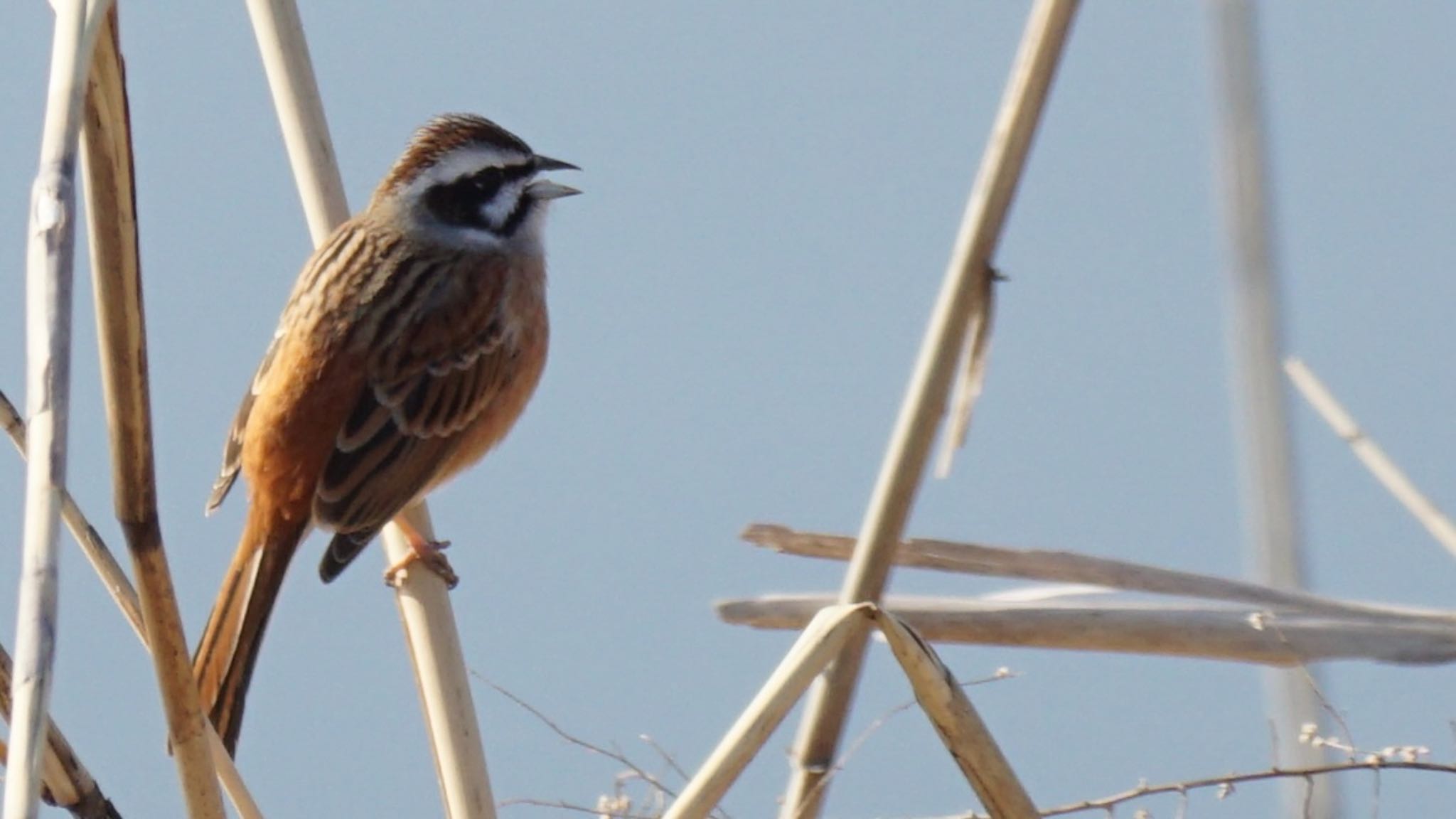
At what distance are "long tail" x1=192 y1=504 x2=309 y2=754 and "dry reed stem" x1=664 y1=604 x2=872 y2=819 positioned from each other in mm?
857

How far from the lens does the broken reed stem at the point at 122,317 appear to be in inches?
70.0

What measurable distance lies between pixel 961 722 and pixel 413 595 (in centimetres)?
98

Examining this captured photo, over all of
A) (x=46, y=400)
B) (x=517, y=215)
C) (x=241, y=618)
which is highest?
(x=517, y=215)

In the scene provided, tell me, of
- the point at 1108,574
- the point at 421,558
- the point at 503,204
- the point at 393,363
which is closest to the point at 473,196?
the point at 503,204

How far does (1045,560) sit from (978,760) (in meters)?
0.37

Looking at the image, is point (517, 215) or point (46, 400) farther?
point (517, 215)

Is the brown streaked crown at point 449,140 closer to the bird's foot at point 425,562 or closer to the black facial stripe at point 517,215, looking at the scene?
the black facial stripe at point 517,215

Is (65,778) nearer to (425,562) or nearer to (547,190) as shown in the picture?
(425,562)

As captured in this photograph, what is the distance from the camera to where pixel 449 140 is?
3676 mm

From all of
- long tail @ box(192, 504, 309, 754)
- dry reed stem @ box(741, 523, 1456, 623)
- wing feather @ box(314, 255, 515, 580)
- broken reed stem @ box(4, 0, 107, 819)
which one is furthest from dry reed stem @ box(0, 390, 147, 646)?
wing feather @ box(314, 255, 515, 580)

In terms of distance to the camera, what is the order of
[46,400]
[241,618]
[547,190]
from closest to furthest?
[46,400] < [241,618] < [547,190]

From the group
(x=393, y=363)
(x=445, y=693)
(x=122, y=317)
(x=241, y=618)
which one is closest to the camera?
(x=122, y=317)

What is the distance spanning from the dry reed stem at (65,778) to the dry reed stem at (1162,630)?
28.7 inches

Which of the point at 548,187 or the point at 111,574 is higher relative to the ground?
the point at 548,187
